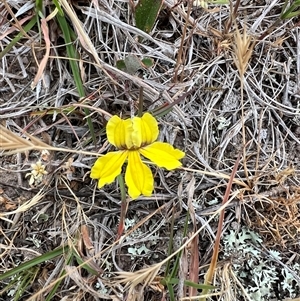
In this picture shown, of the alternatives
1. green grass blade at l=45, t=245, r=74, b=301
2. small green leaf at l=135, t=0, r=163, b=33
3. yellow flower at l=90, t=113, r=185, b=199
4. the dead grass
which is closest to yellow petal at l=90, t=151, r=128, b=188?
yellow flower at l=90, t=113, r=185, b=199

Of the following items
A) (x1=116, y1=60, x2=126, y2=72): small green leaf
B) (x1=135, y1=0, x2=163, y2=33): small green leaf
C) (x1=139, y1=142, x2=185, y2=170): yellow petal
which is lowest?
(x1=139, y1=142, x2=185, y2=170): yellow petal

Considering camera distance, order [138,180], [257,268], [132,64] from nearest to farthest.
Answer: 1. [138,180]
2. [132,64]
3. [257,268]

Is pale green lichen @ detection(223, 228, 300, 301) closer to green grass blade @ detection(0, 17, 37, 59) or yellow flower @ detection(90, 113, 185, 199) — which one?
yellow flower @ detection(90, 113, 185, 199)

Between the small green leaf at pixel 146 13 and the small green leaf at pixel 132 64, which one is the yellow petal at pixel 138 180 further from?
the small green leaf at pixel 146 13

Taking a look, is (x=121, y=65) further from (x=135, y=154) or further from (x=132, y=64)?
(x=135, y=154)

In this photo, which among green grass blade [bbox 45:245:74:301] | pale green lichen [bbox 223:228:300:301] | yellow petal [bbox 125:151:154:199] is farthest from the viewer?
pale green lichen [bbox 223:228:300:301]

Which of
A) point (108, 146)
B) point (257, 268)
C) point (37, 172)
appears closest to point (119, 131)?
point (108, 146)

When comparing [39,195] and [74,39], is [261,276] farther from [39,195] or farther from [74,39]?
[74,39]
